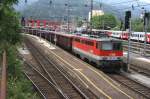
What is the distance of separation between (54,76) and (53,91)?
699cm

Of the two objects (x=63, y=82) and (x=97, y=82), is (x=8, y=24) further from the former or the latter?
(x=63, y=82)

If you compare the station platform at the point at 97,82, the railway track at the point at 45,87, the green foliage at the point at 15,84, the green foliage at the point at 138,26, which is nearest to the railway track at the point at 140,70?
the station platform at the point at 97,82

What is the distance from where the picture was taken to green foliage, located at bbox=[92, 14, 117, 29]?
403 ft

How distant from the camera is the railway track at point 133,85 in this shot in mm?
25605

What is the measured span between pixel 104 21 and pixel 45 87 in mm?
101473

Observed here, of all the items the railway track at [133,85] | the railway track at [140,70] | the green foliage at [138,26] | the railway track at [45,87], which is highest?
the green foliage at [138,26]

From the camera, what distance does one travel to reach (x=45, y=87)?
27.3 meters

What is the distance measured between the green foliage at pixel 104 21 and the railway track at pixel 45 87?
86.5 meters

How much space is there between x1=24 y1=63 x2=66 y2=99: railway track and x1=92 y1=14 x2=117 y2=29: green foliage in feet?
284

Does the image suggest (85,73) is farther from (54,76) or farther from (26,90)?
(26,90)

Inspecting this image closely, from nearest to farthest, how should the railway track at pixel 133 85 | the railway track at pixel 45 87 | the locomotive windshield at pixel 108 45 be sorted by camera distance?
the railway track at pixel 45 87, the railway track at pixel 133 85, the locomotive windshield at pixel 108 45

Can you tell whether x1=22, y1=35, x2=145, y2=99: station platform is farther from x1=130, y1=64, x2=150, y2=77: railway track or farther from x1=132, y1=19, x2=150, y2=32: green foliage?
x1=132, y1=19, x2=150, y2=32: green foliage

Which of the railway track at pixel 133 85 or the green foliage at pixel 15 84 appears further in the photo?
the railway track at pixel 133 85

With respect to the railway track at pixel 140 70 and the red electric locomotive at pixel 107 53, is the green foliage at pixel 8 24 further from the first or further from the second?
the railway track at pixel 140 70
